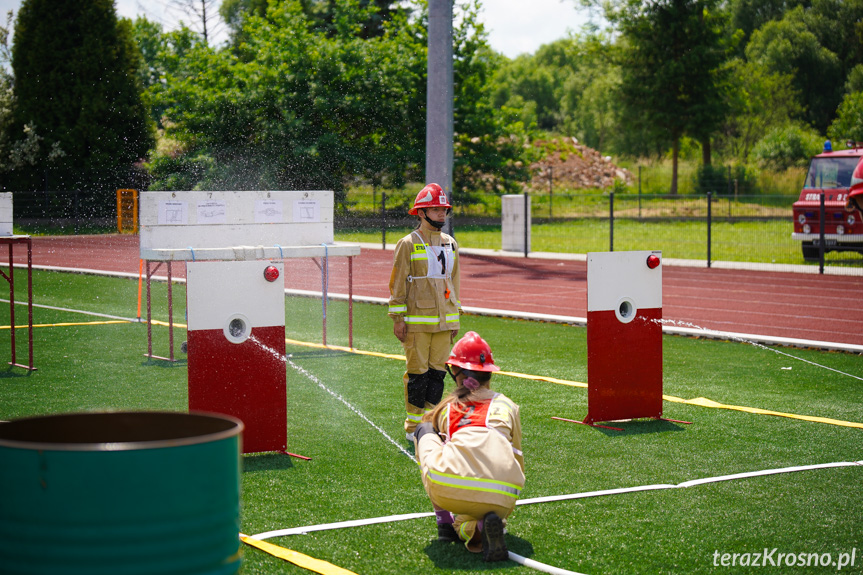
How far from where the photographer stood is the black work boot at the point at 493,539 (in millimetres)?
4469

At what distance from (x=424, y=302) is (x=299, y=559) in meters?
2.57

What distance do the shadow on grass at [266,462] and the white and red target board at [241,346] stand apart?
0.08 m

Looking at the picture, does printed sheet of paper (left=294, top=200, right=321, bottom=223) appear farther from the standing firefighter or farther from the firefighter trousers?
the firefighter trousers

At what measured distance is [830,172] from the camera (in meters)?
22.7

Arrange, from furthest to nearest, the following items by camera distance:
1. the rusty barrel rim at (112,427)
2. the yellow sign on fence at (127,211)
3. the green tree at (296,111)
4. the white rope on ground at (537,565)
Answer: the yellow sign on fence at (127,211) < the green tree at (296,111) < the white rope on ground at (537,565) < the rusty barrel rim at (112,427)

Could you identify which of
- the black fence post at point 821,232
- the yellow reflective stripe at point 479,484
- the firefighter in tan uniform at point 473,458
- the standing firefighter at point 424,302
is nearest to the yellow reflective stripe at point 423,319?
the standing firefighter at point 424,302

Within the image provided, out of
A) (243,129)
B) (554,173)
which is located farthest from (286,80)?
(554,173)

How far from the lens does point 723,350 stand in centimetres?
1120

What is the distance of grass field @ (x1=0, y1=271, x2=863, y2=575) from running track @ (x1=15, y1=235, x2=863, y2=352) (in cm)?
238

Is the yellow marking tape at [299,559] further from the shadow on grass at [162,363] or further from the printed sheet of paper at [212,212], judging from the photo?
the printed sheet of paper at [212,212]

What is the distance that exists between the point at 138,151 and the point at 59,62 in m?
4.58

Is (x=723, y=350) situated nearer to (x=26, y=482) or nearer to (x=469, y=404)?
(x=469, y=404)

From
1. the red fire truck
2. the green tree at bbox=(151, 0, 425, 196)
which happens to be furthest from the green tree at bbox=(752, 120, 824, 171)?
the red fire truck

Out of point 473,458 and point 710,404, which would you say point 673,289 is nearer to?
point 710,404
